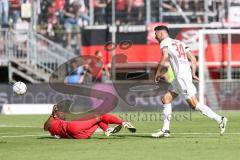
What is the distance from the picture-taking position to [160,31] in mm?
15953

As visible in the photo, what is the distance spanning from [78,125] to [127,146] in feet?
6.70

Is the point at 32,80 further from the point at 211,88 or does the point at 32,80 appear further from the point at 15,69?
the point at 211,88

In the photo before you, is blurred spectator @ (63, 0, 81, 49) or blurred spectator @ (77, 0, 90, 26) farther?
blurred spectator @ (63, 0, 81, 49)

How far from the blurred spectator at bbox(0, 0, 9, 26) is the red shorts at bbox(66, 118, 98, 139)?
17.1 metres

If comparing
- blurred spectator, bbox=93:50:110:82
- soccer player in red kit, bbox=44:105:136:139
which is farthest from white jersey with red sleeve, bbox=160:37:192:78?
blurred spectator, bbox=93:50:110:82

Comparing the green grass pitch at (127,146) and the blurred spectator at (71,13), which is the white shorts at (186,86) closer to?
the green grass pitch at (127,146)

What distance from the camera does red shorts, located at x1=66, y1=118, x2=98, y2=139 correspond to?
619 inches

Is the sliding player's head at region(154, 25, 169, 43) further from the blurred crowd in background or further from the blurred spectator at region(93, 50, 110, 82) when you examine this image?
the blurred crowd in background

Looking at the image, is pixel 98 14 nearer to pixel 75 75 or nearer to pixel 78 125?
pixel 75 75

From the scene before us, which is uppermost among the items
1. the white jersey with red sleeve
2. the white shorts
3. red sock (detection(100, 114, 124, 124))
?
the white jersey with red sleeve

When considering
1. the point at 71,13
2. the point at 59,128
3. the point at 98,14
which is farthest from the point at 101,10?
the point at 59,128

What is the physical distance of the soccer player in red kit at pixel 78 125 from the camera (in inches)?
620

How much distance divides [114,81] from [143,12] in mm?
3532

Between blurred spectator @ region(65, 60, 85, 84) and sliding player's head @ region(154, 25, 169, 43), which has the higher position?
sliding player's head @ region(154, 25, 169, 43)
